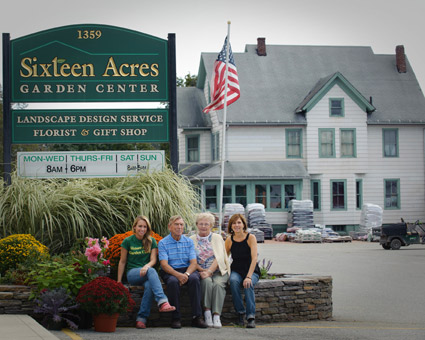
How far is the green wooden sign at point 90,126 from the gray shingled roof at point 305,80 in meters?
23.1

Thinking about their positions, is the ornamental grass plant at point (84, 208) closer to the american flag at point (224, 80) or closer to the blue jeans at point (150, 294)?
the blue jeans at point (150, 294)

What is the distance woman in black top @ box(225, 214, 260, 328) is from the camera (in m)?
9.95

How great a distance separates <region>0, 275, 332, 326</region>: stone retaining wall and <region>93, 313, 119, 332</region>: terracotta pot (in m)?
0.87

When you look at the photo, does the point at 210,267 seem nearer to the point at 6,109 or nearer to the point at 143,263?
the point at 143,263

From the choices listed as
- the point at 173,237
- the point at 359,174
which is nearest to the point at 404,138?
the point at 359,174

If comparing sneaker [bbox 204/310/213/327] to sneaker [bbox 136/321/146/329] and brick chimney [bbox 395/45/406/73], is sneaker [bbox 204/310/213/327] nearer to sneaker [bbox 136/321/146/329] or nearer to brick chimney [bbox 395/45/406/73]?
sneaker [bbox 136/321/146/329]

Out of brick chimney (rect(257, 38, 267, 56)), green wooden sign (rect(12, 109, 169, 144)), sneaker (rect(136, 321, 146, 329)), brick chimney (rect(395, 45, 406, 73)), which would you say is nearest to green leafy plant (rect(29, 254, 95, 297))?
sneaker (rect(136, 321, 146, 329))

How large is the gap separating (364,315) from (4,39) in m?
8.30

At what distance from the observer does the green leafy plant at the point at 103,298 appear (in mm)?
8844

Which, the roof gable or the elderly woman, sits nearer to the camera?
the elderly woman

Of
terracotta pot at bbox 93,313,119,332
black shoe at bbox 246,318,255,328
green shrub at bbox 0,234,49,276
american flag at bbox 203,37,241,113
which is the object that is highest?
american flag at bbox 203,37,241,113

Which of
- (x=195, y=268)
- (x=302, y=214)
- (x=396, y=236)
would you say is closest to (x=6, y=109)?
(x=195, y=268)

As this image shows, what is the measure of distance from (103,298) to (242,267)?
2.33 metres

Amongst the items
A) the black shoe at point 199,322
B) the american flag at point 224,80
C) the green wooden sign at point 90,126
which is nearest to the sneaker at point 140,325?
the black shoe at point 199,322
